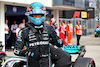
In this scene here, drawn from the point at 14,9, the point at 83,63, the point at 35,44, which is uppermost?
the point at 14,9

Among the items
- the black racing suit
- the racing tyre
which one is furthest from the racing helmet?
the racing tyre

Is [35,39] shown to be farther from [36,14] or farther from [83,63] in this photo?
[83,63]

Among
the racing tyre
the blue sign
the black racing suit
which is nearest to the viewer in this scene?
the black racing suit

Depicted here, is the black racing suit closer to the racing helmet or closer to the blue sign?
the racing helmet

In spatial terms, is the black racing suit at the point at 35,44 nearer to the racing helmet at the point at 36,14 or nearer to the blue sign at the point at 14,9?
the racing helmet at the point at 36,14

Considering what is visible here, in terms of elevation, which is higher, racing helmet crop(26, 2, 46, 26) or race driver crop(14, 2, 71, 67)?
racing helmet crop(26, 2, 46, 26)

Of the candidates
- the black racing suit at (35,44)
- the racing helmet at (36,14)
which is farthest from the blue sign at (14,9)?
the black racing suit at (35,44)

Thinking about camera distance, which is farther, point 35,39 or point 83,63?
point 83,63

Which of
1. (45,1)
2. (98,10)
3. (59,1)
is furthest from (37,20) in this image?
(98,10)

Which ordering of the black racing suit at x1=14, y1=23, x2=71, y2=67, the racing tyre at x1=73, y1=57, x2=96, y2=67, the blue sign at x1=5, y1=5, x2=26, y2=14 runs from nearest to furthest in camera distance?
the black racing suit at x1=14, y1=23, x2=71, y2=67, the racing tyre at x1=73, y1=57, x2=96, y2=67, the blue sign at x1=5, y1=5, x2=26, y2=14

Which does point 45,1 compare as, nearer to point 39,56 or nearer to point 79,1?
point 79,1

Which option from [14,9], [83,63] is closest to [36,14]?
[83,63]

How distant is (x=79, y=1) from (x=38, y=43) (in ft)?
57.8

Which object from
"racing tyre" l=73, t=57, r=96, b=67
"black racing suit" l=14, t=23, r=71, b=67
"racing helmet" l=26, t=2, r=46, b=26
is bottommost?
"racing tyre" l=73, t=57, r=96, b=67
